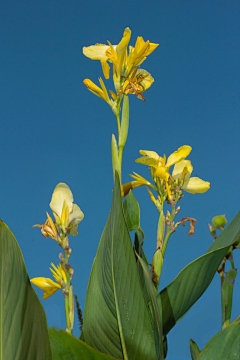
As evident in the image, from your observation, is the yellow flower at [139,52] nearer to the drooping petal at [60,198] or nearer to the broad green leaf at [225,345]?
the drooping petal at [60,198]

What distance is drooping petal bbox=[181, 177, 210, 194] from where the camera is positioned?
2.02ft

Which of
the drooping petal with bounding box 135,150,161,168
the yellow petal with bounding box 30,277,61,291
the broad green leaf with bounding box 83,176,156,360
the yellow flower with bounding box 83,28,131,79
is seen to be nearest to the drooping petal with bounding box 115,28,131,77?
the yellow flower with bounding box 83,28,131,79

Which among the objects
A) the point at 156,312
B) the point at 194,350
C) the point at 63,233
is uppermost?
the point at 63,233

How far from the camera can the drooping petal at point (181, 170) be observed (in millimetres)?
597

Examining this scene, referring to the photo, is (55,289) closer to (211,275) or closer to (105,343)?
(105,343)

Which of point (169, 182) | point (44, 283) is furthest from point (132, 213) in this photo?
point (44, 283)

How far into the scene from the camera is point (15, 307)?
33 cm

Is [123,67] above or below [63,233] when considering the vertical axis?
above

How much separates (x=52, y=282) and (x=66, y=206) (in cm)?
12

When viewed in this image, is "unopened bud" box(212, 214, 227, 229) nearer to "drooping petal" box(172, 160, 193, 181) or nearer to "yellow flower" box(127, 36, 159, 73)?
"drooping petal" box(172, 160, 193, 181)

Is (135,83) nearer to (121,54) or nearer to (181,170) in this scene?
(121,54)

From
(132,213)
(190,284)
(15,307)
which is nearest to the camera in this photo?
(15,307)

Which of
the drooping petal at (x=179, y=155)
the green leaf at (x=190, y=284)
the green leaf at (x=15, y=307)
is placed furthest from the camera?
the drooping petal at (x=179, y=155)

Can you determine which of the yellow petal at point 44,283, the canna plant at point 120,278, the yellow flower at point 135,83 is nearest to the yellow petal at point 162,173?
the canna plant at point 120,278
